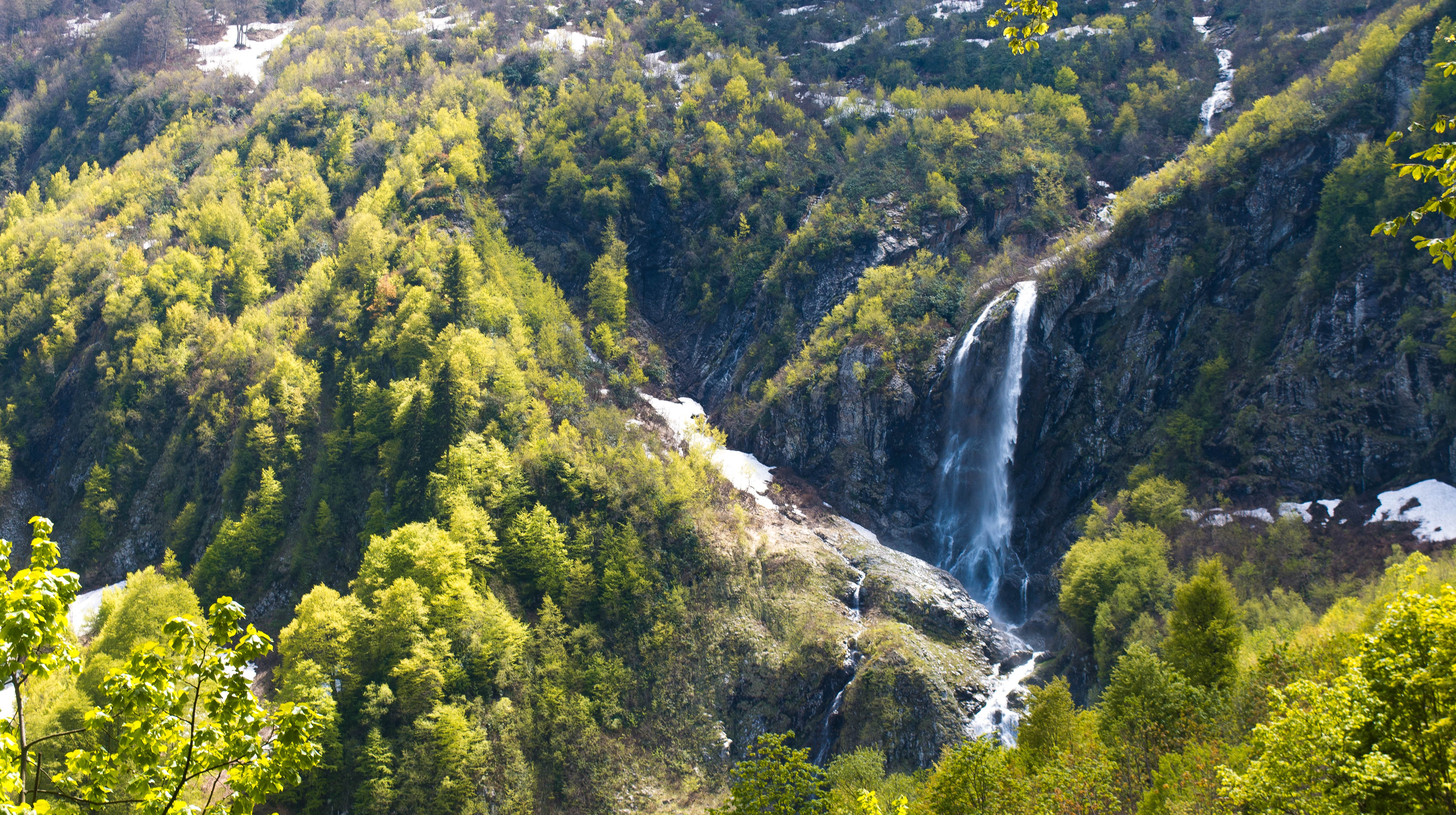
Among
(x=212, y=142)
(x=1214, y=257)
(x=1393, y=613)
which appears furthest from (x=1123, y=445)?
(x=212, y=142)

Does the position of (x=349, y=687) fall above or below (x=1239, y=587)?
below

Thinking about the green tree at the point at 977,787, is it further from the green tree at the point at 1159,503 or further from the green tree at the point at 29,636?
the green tree at the point at 1159,503

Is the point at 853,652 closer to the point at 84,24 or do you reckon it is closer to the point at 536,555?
the point at 536,555

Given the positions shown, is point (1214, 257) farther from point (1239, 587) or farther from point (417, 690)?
point (417, 690)

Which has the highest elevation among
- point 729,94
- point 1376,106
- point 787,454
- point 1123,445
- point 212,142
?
point 1376,106

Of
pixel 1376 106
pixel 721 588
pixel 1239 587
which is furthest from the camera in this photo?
pixel 1376 106

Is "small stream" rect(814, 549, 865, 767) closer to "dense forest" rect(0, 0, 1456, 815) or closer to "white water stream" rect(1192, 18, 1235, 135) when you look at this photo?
"dense forest" rect(0, 0, 1456, 815)

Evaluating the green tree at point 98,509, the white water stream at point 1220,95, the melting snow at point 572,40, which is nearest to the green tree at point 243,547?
the green tree at point 98,509
